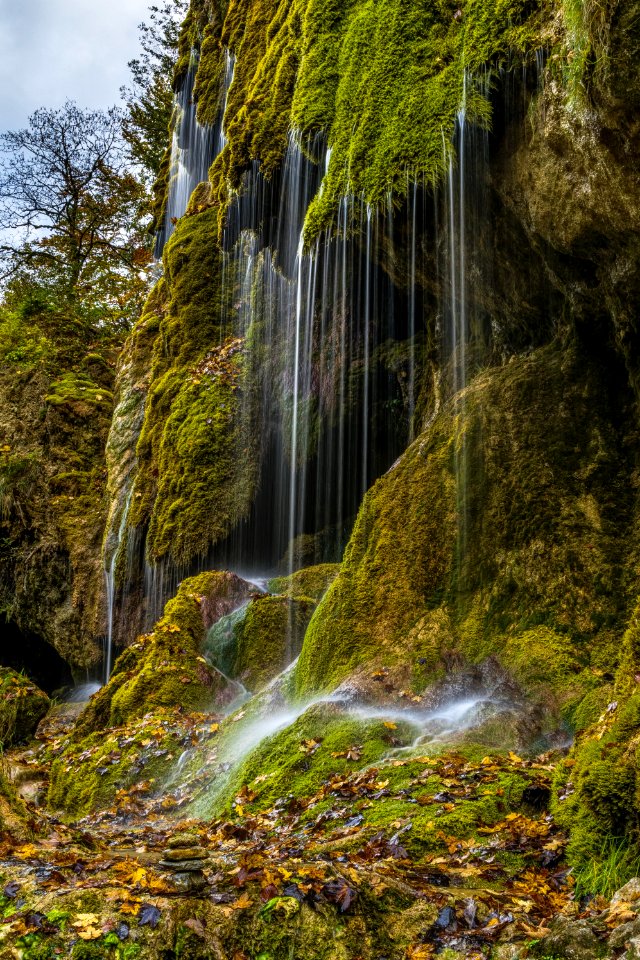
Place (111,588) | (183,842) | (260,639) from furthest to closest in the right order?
(111,588), (260,639), (183,842)

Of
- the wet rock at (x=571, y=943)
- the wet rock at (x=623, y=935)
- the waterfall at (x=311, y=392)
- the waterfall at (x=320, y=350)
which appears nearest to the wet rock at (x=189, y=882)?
the wet rock at (x=571, y=943)

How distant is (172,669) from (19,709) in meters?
4.10

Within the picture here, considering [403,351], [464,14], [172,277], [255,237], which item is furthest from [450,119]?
[172,277]

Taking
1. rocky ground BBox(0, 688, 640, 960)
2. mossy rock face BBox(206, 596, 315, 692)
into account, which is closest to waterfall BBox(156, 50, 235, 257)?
mossy rock face BBox(206, 596, 315, 692)

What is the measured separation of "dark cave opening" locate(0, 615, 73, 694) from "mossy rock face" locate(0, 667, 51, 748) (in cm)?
481

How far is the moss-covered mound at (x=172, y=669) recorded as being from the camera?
818 centimetres

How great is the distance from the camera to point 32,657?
17172 mm

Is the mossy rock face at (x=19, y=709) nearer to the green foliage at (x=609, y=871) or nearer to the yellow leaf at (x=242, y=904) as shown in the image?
the yellow leaf at (x=242, y=904)

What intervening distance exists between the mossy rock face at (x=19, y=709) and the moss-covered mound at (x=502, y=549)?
5.96 metres

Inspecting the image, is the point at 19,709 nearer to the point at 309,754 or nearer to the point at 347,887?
the point at 309,754

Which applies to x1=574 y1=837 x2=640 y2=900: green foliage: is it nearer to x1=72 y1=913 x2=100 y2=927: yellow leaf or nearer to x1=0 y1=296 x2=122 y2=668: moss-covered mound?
x1=72 y1=913 x2=100 y2=927: yellow leaf

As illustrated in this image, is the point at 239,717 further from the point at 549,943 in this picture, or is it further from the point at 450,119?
the point at 450,119

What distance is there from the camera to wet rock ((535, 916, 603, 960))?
2.32 meters

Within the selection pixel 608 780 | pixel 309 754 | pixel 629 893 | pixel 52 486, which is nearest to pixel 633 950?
pixel 629 893
